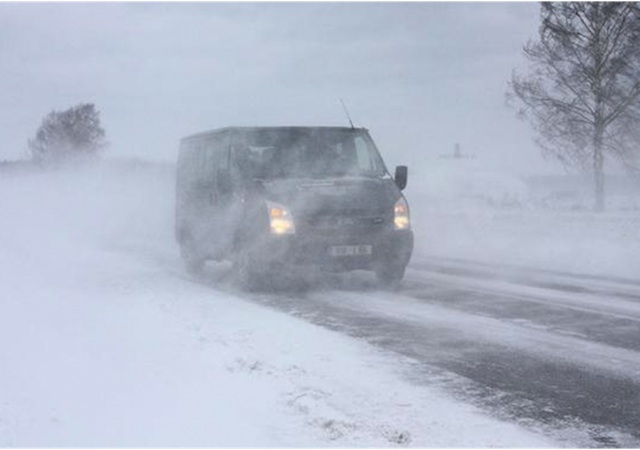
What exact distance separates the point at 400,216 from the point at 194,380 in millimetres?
4980

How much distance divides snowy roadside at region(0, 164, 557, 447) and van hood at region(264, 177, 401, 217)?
136 cm

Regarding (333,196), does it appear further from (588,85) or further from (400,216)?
(588,85)

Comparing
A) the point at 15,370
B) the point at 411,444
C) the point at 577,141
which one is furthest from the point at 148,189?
the point at 411,444

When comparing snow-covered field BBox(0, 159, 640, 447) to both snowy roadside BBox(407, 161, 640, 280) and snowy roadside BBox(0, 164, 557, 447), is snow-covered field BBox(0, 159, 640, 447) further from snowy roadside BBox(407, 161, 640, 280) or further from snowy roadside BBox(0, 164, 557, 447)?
snowy roadside BBox(407, 161, 640, 280)

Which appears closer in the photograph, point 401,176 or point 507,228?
point 401,176

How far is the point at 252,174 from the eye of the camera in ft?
32.4

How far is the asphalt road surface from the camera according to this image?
4.81 m

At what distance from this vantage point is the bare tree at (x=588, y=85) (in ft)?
77.5

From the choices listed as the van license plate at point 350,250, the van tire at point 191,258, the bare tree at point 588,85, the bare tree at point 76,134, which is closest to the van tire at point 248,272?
the van license plate at point 350,250

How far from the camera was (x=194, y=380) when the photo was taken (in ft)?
17.2

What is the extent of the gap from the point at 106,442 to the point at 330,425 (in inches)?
48.0

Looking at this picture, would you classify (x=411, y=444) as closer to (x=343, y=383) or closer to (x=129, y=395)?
(x=343, y=383)

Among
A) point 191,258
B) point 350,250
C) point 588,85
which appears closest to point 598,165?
point 588,85

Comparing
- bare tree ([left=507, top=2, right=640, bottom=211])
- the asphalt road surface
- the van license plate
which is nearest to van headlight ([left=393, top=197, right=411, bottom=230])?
the van license plate
